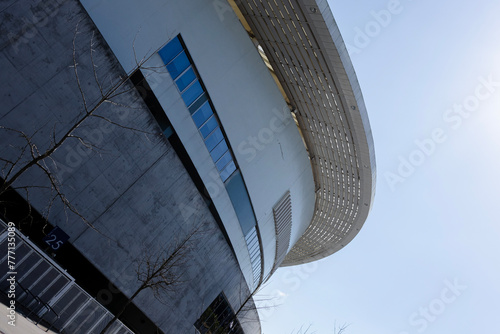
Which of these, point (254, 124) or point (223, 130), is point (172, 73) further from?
point (254, 124)

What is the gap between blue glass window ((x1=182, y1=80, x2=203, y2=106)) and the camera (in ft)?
48.3

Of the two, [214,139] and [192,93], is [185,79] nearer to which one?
[192,93]

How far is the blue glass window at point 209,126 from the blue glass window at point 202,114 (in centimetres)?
17

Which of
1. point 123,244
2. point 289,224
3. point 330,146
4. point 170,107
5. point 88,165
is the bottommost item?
point 123,244

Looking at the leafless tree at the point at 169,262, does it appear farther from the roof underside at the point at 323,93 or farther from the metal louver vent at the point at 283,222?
the roof underside at the point at 323,93

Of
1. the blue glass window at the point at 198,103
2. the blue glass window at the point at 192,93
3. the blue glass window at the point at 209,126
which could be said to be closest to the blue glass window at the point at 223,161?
the blue glass window at the point at 209,126

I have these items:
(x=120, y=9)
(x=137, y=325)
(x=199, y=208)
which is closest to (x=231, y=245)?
(x=199, y=208)

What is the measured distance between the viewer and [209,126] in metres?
15.8

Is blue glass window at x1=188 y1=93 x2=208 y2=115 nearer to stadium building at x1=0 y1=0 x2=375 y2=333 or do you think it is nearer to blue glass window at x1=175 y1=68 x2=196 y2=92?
stadium building at x1=0 y1=0 x2=375 y2=333

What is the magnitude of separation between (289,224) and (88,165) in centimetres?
1415

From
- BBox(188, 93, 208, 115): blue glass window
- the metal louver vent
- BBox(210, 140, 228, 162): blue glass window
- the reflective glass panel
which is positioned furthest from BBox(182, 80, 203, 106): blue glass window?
the metal louver vent

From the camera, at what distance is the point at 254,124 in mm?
17516

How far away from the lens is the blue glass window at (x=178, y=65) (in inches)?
555

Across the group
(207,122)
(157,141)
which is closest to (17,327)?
(157,141)
